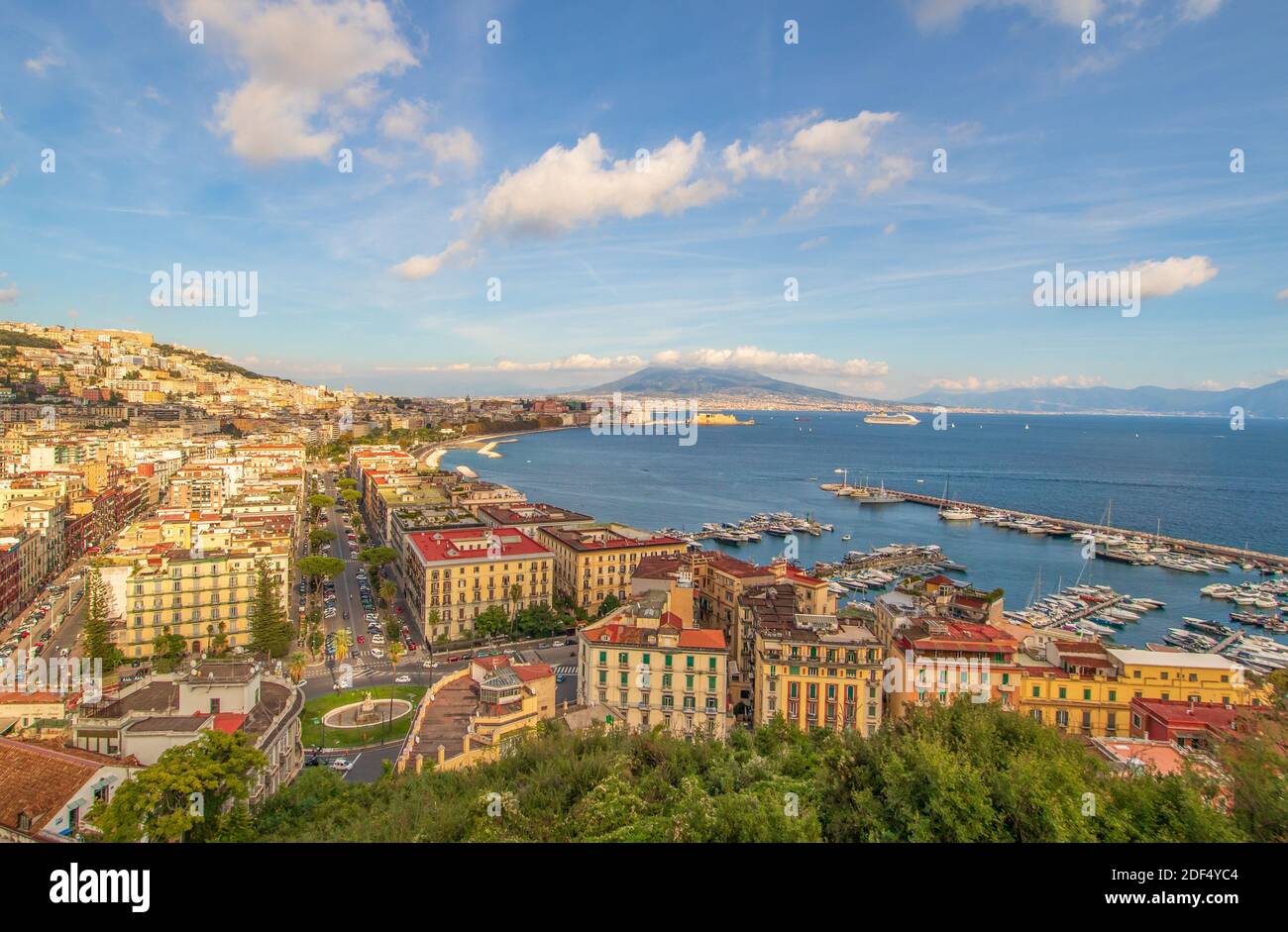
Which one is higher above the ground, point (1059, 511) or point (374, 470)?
point (374, 470)

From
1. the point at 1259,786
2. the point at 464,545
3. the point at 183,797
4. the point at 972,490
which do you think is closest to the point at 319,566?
the point at 464,545

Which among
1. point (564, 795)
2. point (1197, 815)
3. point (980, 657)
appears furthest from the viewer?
point (980, 657)

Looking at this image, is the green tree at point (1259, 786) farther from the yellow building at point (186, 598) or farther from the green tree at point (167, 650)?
the yellow building at point (186, 598)

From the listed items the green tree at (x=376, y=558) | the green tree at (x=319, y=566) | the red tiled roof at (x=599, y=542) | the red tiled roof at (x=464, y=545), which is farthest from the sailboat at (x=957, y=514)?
the green tree at (x=319, y=566)

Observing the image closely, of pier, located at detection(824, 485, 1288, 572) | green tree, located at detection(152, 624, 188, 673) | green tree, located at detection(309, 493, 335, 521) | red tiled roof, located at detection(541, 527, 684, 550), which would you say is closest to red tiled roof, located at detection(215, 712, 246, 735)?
green tree, located at detection(152, 624, 188, 673)

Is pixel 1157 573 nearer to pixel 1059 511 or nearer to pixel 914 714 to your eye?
pixel 1059 511
